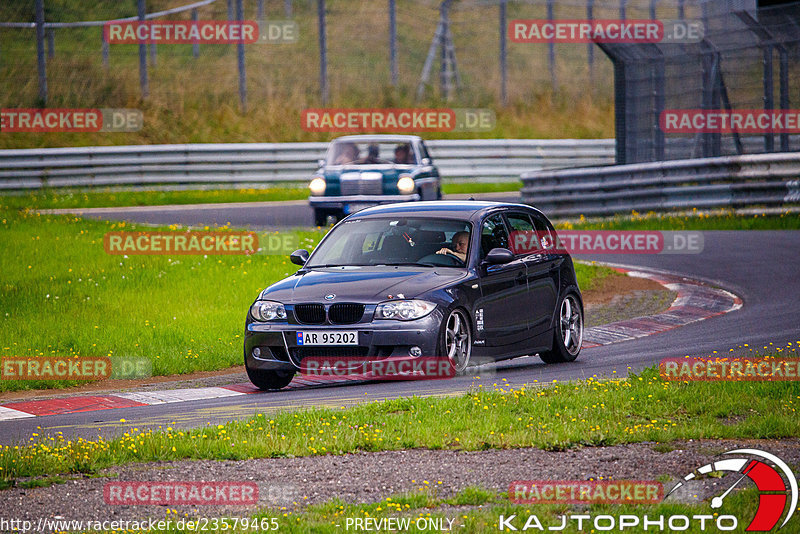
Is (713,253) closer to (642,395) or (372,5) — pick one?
(642,395)

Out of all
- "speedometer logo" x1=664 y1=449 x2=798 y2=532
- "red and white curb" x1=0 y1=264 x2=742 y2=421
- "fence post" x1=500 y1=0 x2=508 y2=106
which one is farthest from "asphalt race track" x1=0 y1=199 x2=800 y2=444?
"fence post" x1=500 y1=0 x2=508 y2=106

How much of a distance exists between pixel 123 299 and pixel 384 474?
28.0ft

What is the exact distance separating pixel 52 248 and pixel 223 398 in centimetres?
871

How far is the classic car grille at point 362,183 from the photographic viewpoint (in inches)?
905

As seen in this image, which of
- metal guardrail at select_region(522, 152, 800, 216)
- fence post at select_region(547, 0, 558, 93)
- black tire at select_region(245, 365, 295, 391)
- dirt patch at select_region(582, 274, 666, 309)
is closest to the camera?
black tire at select_region(245, 365, 295, 391)

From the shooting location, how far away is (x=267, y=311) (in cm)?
1059

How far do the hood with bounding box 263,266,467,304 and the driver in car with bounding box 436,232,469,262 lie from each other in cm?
25

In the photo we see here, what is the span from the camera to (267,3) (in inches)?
1988

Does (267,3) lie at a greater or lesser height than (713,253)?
greater

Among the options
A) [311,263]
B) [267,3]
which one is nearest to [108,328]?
[311,263]

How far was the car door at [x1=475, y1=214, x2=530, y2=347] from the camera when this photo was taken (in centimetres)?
1105
